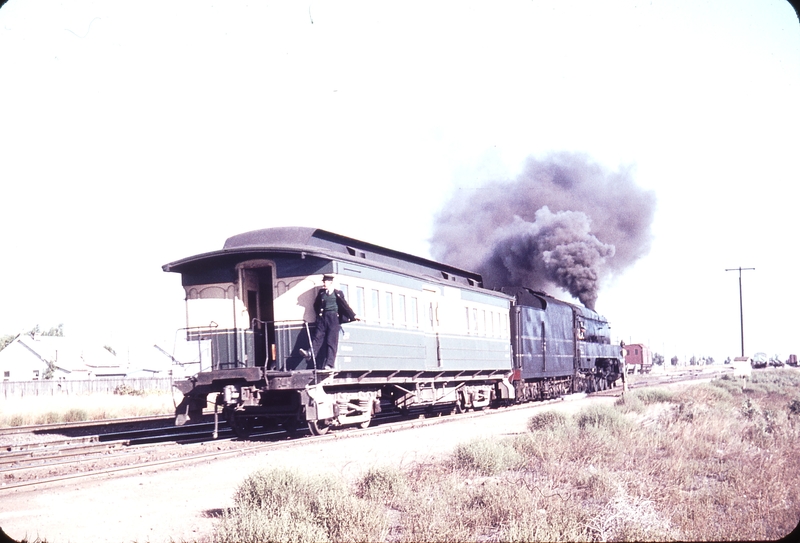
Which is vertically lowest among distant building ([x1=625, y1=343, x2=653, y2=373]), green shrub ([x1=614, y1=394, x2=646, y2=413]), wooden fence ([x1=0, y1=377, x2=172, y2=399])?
distant building ([x1=625, y1=343, x2=653, y2=373])

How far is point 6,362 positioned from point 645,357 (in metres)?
62.7

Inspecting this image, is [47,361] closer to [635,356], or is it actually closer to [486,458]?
[635,356]

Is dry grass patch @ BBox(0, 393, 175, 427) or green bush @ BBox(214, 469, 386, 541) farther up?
green bush @ BBox(214, 469, 386, 541)

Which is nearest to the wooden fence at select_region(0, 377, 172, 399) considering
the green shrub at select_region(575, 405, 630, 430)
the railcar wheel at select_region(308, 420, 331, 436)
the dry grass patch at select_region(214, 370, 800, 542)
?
the railcar wheel at select_region(308, 420, 331, 436)

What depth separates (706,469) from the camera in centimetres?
1005

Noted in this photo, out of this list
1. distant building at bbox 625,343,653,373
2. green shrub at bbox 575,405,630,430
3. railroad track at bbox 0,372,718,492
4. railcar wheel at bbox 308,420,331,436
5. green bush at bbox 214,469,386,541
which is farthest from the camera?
distant building at bbox 625,343,653,373

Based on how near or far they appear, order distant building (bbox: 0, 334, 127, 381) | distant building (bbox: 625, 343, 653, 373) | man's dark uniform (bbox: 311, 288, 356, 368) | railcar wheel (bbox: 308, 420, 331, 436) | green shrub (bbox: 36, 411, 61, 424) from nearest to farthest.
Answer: man's dark uniform (bbox: 311, 288, 356, 368)
railcar wheel (bbox: 308, 420, 331, 436)
green shrub (bbox: 36, 411, 61, 424)
distant building (bbox: 625, 343, 653, 373)
distant building (bbox: 0, 334, 127, 381)

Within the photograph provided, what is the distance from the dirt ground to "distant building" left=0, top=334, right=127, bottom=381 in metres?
61.2

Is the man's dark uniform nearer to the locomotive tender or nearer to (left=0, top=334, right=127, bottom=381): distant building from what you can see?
the locomotive tender

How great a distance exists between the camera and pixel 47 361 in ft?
223

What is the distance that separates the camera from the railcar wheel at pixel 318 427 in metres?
14.2

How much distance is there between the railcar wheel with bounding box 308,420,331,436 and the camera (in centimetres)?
1420

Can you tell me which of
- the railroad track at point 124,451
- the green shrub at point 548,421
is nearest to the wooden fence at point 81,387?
the railroad track at point 124,451

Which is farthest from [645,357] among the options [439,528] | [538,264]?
[439,528]
